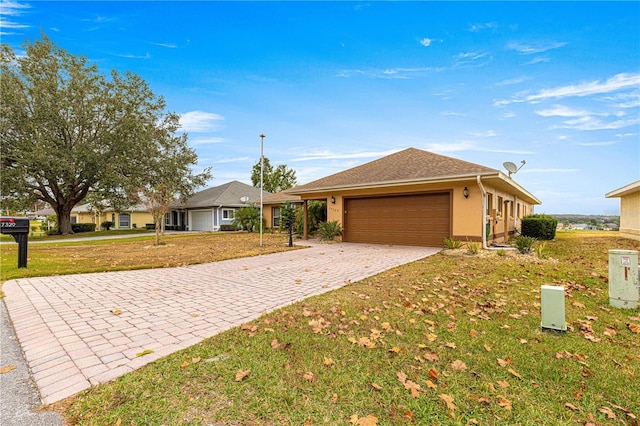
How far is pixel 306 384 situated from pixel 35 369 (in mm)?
2529

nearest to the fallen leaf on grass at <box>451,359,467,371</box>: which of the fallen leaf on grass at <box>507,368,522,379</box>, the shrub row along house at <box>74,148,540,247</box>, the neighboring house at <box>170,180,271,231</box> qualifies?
the fallen leaf on grass at <box>507,368,522,379</box>

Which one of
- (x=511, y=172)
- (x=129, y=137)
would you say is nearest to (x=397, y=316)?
(x=511, y=172)

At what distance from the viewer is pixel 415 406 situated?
2.14 m

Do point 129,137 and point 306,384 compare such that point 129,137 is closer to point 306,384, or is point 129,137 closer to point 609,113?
point 306,384

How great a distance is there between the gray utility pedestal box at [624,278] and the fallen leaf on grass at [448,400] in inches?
158

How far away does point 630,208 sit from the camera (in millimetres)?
16719

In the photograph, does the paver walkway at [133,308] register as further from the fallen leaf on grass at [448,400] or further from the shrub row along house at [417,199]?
the shrub row along house at [417,199]

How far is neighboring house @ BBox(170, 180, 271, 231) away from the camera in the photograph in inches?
1139

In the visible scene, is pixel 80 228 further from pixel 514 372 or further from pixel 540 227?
pixel 540 227

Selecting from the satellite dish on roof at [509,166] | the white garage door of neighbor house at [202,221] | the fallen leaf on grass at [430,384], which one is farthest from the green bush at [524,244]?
the white garage door of neighbor house at [202,221]

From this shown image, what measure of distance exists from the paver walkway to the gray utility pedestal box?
4.06 m

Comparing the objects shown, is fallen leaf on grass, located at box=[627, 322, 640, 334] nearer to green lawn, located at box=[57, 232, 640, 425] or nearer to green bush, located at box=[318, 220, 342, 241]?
green lawn, located at box=[57, 232, 640, 425]

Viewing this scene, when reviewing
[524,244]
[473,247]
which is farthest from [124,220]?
[524,244]

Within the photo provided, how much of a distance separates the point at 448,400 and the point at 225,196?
2983 cm
